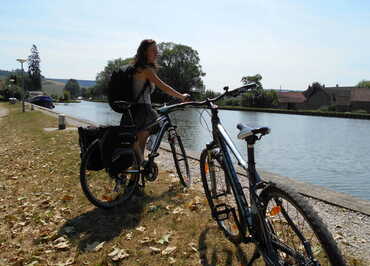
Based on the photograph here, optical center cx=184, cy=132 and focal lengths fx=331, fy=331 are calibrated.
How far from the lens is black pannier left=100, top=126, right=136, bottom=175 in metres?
4.14

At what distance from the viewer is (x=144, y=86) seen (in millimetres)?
4422

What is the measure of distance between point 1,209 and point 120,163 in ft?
6.53

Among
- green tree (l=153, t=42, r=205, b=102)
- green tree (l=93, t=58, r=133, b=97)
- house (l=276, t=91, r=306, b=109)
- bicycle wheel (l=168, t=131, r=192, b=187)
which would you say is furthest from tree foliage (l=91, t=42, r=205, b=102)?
bicycle wheel (l=168, t=131, r=192, b=187)

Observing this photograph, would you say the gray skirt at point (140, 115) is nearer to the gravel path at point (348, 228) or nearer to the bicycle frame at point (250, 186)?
the bicycle frame at point (250, 186)

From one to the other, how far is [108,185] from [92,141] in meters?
0.83

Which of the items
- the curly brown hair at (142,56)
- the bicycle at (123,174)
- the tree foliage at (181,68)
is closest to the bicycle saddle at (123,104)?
the bicycle at (123,174)

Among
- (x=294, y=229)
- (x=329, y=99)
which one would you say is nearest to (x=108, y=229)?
(x=294, y=229)

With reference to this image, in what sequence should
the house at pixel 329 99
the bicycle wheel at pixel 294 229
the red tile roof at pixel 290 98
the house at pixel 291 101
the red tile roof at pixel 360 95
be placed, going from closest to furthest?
1. the bicycle wheel at pixel 294 229
2. the red tile roof at pixel 360 95
3. the house at pixel 329 99
4. the house at pixel 291 101
5. the red tile roof at pixel 290 98

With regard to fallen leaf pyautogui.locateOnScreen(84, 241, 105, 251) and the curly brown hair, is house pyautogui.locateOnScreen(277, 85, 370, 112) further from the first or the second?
fallen leaf pyautogui.locateOnScreen(84, 241, 105, 251)

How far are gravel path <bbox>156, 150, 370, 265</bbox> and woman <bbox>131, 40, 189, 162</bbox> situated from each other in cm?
230

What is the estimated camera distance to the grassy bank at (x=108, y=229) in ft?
10.7

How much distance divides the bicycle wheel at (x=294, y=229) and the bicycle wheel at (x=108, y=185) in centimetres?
241

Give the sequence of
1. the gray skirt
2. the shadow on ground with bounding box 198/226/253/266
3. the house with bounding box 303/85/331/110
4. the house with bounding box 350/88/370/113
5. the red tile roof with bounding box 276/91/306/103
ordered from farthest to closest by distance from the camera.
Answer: the red tile roof with bounding box 276/91/306/103 < the house with bounding box 303/85/331/110 < the house with bounding box 350/88/370/113 < the gray skirt < the shadow on ground with bounding box 198/226/253/266

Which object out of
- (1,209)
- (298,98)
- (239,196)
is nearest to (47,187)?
(1,209)
